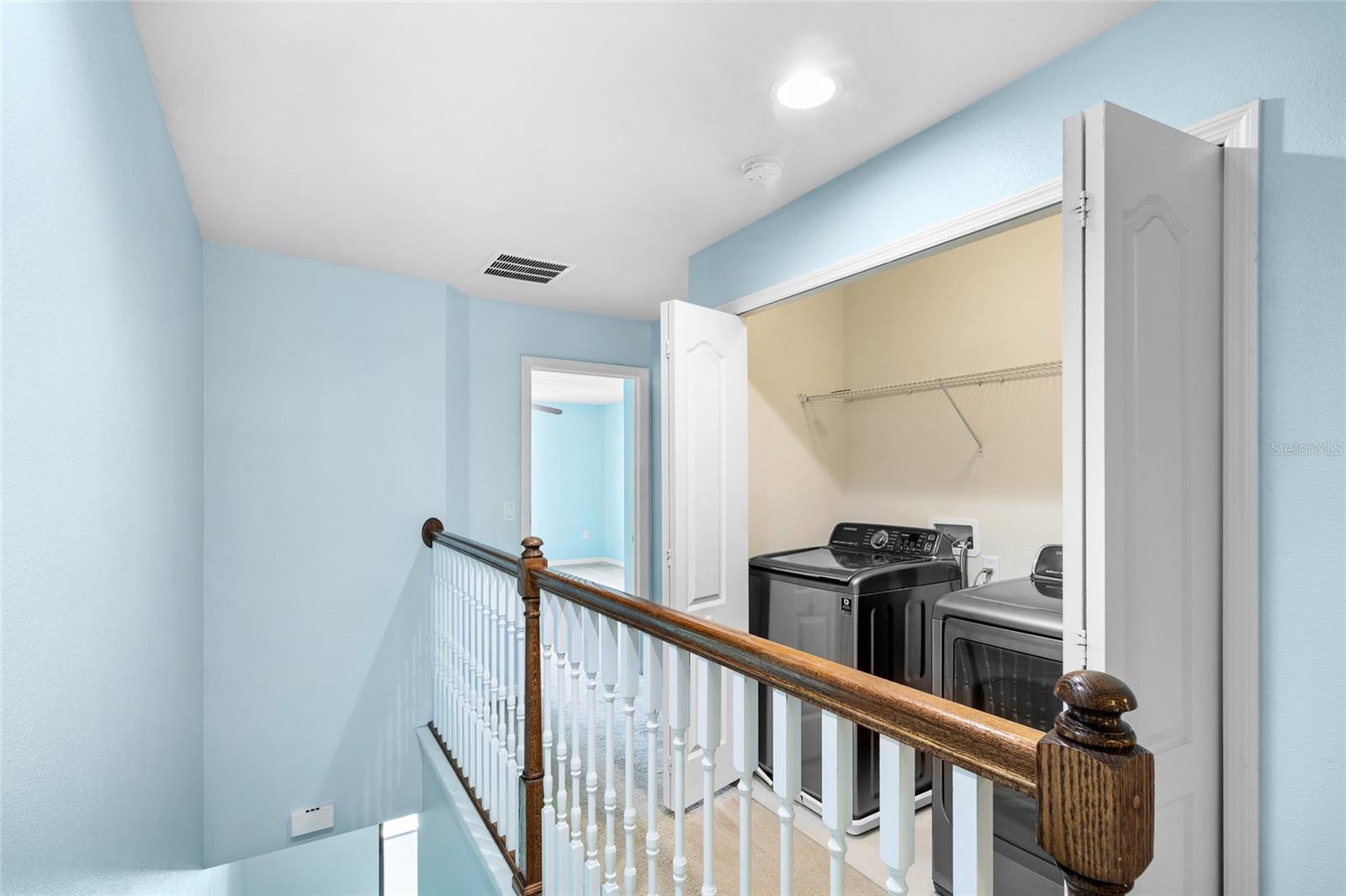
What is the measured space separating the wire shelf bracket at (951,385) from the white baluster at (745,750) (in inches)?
92.3

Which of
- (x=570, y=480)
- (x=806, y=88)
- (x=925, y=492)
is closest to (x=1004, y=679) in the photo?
(x=925, y=492)

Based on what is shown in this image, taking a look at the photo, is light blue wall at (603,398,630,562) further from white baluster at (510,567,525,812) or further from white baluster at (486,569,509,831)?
white baluster at (510,567,525,812)

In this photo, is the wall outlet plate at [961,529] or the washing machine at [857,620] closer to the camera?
the washing machine at [857,620]

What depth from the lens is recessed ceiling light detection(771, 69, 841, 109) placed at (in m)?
1.69

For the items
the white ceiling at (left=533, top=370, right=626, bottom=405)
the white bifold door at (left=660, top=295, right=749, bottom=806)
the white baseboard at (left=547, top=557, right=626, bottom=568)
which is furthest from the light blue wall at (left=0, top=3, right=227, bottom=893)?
the white baseboard at (left=547, top=557, right=626, bottom=568)

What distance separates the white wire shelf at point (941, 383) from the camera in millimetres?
2775

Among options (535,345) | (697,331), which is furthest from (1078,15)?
(535,345)

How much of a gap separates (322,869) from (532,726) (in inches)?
119

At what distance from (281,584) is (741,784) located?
9.07ft

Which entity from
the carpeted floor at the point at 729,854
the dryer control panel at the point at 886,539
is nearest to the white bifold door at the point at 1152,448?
the carpeted floor at the point at 729,854

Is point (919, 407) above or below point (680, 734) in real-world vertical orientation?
above

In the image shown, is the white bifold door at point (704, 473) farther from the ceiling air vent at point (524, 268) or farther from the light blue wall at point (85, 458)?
the light blue wall at point (85, 458)

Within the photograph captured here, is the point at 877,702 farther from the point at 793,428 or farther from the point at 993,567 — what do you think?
the point at 793,428

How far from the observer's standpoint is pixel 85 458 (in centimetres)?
123
